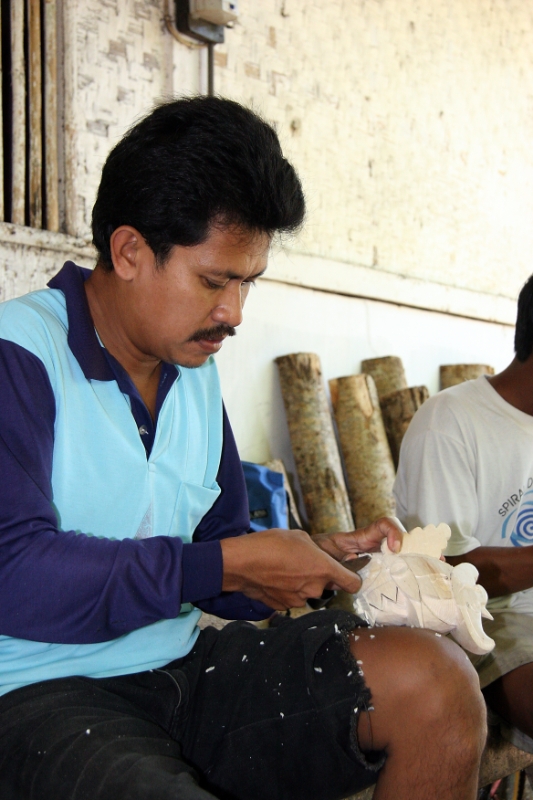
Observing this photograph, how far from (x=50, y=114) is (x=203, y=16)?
37.4 inches

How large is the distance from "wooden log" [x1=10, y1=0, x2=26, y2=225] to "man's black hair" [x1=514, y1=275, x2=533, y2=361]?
6.28 ft

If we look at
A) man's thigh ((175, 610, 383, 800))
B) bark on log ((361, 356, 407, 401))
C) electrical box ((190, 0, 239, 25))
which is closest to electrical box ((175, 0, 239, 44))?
electrical box ((190, 0, 239, 25))

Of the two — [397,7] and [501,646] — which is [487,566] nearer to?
[501,646]

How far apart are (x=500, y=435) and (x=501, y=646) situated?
0.62m

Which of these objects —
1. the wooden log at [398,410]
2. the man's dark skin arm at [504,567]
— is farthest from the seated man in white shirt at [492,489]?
the wooden log at [398,410]

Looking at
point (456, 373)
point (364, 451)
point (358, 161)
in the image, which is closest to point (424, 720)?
point (364, 451)

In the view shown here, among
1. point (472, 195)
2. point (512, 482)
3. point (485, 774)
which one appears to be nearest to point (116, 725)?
point (485, 774)

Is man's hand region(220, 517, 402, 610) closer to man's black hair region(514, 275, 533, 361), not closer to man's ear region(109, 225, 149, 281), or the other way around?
man's ear region(109, 225, 149, 281)

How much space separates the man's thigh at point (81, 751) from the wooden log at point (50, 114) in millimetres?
2194

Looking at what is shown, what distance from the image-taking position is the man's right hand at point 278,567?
1.44 meters

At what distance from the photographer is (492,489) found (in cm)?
231

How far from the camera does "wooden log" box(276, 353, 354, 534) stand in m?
4.02

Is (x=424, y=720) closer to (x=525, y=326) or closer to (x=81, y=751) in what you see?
(x=81, y=751)

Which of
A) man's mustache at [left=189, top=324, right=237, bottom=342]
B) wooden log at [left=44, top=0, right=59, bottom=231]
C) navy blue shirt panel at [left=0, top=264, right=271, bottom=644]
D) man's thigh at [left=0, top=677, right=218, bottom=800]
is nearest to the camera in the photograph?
man's thigh at [left=0, top=677, right=218, bottom=800]
